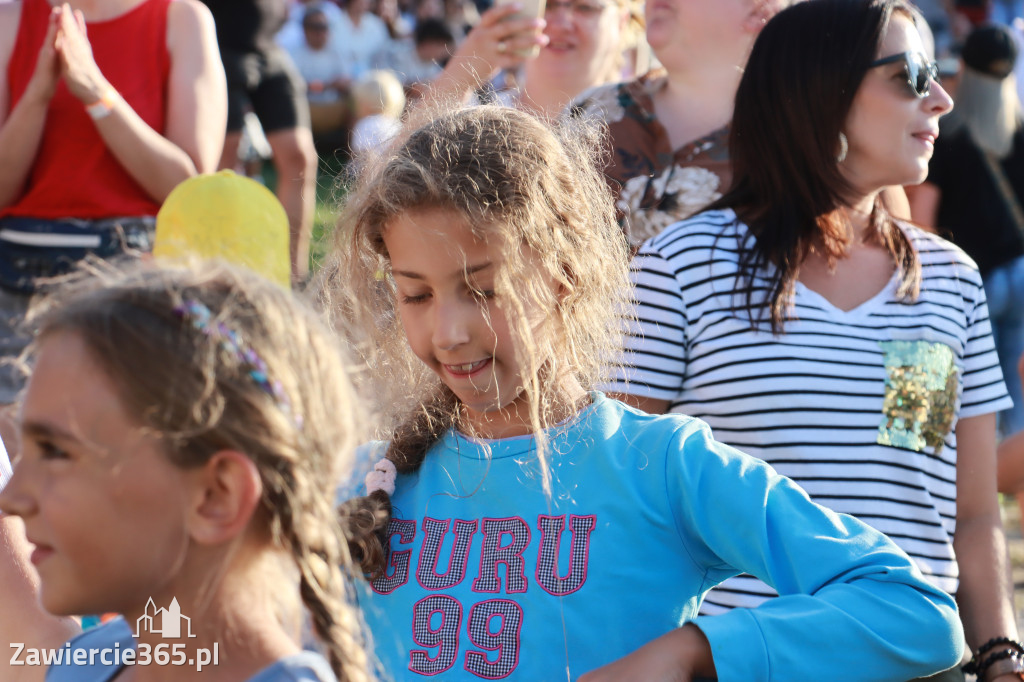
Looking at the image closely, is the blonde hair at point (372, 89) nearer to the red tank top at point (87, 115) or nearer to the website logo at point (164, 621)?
the red tank top at point (87, 115)

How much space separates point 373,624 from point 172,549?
0.50 m

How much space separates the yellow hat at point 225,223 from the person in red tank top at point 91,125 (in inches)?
15.6

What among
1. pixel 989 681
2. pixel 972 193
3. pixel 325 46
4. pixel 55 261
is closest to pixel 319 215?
pixel 325 46

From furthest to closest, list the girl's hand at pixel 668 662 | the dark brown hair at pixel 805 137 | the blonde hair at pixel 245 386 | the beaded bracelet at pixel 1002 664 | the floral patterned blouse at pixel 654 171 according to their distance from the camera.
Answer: the floral patterned blouse at pixel 654 171
the dark brown hair at pixel 805 137
the beaded bracelet at pixel 1002 664
the girl's hand at pixel 668 662
the blonde hair at pixel 245 386

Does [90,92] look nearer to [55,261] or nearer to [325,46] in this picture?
[55,261]

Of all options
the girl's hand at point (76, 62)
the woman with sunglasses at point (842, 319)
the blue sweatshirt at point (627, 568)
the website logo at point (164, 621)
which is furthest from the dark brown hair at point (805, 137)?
the girl's hand at point (76, 62)

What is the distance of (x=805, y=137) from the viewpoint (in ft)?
7.42

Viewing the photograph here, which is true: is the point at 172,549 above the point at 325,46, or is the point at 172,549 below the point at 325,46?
above

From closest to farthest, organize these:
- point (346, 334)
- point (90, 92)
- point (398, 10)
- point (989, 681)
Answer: point (989, 681) < point (346, 334) < point (90, 92) < point (398, 10)

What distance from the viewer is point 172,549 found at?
4.36ft

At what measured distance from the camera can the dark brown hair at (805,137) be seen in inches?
87.8

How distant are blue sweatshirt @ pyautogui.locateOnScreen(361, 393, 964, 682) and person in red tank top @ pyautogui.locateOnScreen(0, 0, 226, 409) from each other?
1484 millimetres

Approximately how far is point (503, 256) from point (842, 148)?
34.3 inches

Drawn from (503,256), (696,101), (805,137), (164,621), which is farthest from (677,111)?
(164,621)
